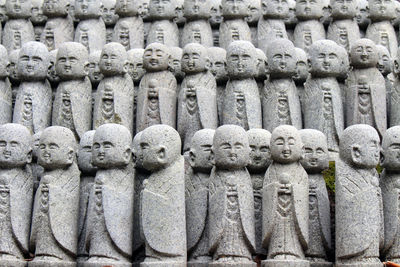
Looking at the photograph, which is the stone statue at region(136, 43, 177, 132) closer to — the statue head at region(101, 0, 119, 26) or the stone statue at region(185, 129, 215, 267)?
the stone statue at region(185, 129, 215, 267)

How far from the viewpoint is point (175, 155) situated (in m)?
8.78

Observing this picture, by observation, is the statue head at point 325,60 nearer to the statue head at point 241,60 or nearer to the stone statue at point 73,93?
the statue head at point 241,60

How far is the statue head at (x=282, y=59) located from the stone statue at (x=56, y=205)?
3.07 metres

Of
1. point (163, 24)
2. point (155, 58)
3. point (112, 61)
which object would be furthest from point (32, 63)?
point (163, 24)

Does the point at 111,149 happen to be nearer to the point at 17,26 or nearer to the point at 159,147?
the point at 159,147

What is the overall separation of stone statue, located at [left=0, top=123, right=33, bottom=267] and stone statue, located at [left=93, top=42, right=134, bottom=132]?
1573 millimetres

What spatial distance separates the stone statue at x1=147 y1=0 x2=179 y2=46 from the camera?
12414mm

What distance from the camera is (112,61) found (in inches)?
421

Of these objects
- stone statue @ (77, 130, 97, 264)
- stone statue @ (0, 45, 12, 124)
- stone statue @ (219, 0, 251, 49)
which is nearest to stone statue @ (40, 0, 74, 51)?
stone statue @ (0, 45, 12, 124)

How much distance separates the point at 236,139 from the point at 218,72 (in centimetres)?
273

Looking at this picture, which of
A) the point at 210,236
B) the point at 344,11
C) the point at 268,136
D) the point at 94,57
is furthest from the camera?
the point at 344,11

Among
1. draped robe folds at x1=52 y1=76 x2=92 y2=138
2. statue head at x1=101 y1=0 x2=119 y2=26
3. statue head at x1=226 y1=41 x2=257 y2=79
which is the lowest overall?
draped robe folds at x1=52 y1=76 x2=92 y2=138

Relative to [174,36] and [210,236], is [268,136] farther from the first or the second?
[174,36]

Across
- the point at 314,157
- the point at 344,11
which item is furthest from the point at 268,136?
the point at 344,11
